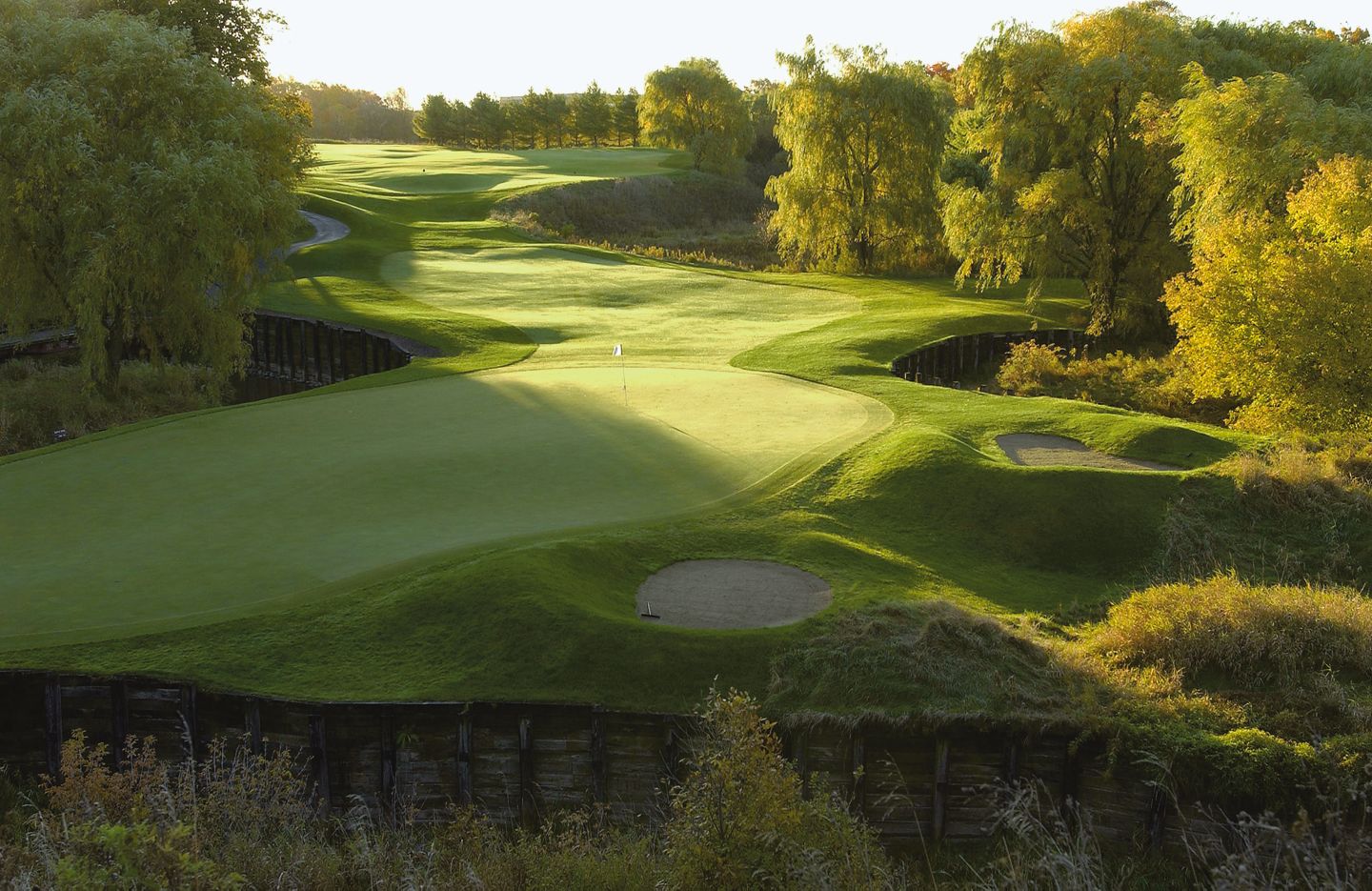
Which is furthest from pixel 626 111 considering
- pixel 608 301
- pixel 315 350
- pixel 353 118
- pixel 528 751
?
Answer: pixel 528 751

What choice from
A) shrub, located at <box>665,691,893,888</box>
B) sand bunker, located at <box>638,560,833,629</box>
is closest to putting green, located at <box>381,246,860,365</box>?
sand bunker, located at <box>638,560,833,629</box>

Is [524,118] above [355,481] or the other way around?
above

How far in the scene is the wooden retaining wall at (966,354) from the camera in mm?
34188

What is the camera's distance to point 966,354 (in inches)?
1497

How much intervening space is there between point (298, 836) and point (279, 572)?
550 cm

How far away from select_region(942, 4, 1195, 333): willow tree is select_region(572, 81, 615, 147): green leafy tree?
90809 millimetres

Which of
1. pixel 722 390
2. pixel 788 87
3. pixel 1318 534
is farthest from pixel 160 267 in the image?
pixel 788 87

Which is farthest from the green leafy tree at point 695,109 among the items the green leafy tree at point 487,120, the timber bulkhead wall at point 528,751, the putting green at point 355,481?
the timber bulkhead wall at point 528,751

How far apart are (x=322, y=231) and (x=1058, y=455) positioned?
153 ft

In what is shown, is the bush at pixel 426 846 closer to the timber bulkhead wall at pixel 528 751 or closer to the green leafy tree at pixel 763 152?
the timber bulkhead wall at pixel 528 751

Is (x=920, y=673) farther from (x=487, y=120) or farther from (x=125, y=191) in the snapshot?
(x=487, y=120)

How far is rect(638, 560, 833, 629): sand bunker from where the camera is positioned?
1528 centimetres

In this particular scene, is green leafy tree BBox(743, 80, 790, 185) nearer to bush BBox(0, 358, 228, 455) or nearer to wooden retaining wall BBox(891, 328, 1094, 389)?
wooden retaining wall BBox(891, 328, 1094, 389)

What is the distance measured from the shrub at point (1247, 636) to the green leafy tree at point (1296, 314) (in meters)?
9.93
